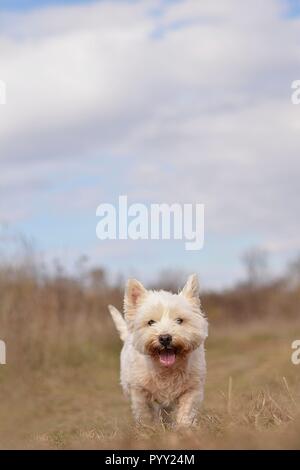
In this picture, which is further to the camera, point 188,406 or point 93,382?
point 93,382

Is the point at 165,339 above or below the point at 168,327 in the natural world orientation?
below

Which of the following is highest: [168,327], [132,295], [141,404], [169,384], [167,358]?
[132,295]

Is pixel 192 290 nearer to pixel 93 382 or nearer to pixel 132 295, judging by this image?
pixel 132 295

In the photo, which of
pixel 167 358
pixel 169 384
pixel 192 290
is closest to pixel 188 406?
pixel 169 384

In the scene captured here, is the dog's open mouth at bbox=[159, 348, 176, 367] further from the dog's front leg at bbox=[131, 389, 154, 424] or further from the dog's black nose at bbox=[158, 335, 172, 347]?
the dog's front leg at bbox=[131, 389, 154, 424]

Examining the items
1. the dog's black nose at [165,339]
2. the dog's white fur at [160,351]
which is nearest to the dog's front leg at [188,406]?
the dog's white fur at [160,351]

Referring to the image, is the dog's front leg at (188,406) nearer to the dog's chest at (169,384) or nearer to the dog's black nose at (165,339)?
the dog's chest at (169,384)

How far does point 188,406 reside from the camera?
26.5 ft

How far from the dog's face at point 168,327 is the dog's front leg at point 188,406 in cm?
40

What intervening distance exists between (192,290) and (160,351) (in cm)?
69

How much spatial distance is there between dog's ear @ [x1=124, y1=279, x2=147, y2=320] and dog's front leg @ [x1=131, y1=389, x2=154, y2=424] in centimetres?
74

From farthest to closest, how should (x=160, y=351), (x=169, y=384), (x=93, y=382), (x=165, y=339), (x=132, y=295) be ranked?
(x=93, y=382)
(x=132, y=295)
(x=169, y=384)
(x=160, y=351)
(x=165, y=339)
